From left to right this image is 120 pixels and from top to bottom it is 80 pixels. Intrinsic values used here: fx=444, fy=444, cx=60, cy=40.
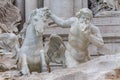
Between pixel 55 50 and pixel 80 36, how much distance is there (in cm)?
76

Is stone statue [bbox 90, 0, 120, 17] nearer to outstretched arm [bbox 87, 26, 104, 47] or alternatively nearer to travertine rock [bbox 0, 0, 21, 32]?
travertine rock [bbox 0, 0, 21, 32]

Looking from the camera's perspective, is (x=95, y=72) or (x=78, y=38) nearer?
(x=95, y=72)

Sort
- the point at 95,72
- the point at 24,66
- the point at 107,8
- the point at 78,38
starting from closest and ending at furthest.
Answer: the point at 95,72
the point at 24,66
the point at 78,38
the point at 107,8

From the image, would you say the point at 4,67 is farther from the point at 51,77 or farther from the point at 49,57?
the point at 51,77

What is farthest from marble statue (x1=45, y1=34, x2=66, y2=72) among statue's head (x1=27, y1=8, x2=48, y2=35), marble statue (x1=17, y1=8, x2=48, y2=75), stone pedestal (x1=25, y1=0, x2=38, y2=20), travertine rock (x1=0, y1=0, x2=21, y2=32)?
stone pedestal (x1=25, y1=0, x2=38, y2=20)

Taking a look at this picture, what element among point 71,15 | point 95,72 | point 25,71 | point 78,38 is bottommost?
point 25,71

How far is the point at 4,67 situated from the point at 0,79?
210 cm

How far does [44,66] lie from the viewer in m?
7.23

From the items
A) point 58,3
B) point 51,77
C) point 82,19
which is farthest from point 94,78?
point 58,3

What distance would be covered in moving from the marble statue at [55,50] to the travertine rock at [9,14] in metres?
4.62

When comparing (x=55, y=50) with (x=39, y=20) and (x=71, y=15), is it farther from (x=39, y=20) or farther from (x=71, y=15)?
(x=71, y=15)

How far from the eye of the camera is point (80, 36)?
290 inches

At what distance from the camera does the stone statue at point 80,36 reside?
720 centimetres

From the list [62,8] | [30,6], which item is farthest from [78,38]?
[30,6]
